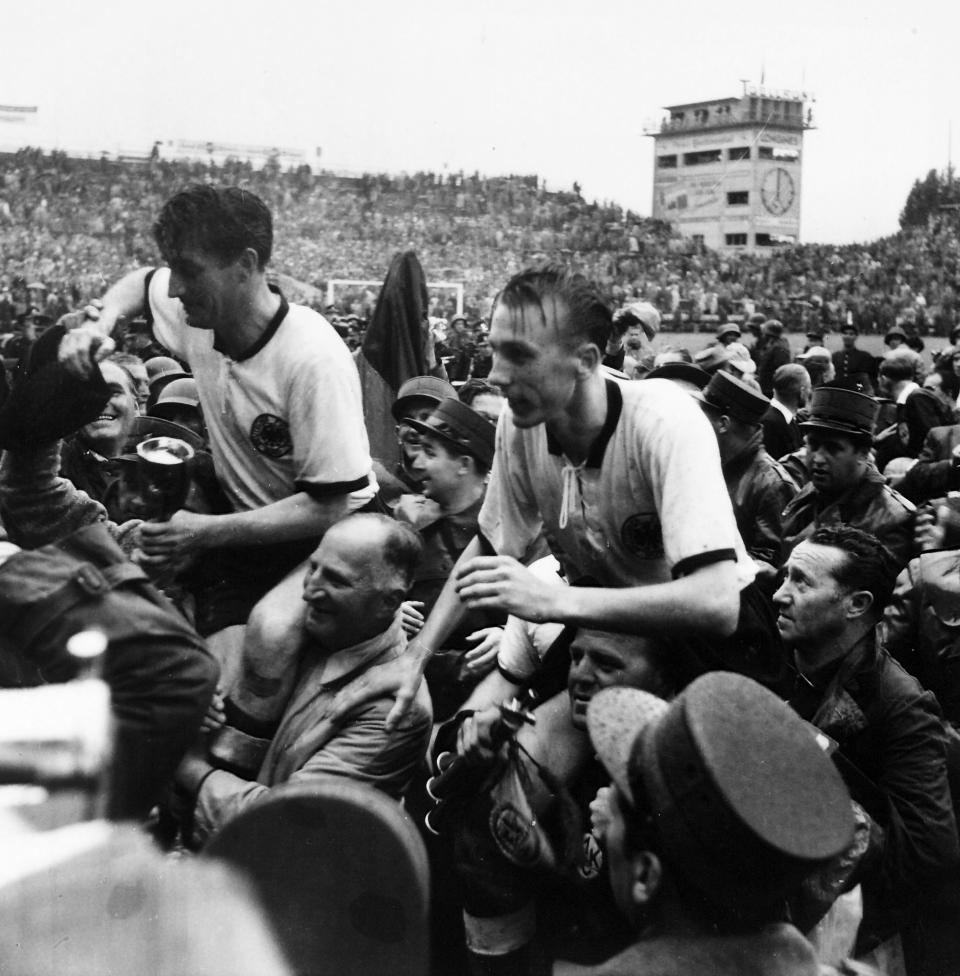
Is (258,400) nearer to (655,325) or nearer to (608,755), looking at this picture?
(608,755)

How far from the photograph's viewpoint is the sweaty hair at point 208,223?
2795 mm

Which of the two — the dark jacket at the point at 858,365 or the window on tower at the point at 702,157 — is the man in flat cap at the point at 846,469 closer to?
the window on tower at the point at 702,157

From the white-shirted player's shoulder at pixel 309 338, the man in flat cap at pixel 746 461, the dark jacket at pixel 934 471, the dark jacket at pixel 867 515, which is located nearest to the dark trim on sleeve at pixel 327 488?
the white-shirted player's shoulder at pixel 309 338

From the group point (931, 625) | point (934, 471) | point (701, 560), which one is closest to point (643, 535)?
point (701, 560)

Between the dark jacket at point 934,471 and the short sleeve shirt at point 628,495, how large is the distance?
2768 millimetres

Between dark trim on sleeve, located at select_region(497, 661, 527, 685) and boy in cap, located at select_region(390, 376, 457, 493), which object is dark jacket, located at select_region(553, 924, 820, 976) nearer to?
dark trim on sleeve, located at select_region(497, 661, 527, 685)

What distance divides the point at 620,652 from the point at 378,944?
0.79 metres

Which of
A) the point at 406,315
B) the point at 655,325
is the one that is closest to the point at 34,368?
the point at 406,315

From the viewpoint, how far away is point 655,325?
7625mm

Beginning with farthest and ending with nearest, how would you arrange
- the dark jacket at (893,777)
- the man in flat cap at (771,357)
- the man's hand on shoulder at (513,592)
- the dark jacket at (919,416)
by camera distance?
the man in flat cap at (771,357)
the dark jacket at (919,416)
the dark jacket at (893,777)
the man's hand on shoulder at (513,592)

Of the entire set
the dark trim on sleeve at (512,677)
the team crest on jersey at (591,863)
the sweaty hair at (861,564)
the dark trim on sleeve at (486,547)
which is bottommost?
the team crest on jersey at (591,863)

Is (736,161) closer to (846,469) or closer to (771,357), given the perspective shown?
(846,469)

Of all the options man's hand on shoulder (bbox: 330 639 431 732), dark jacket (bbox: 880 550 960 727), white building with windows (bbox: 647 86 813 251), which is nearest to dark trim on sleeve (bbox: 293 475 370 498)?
man's hand on shoulder (bbox: 330 639 431 732)

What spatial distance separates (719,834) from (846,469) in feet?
9.97
